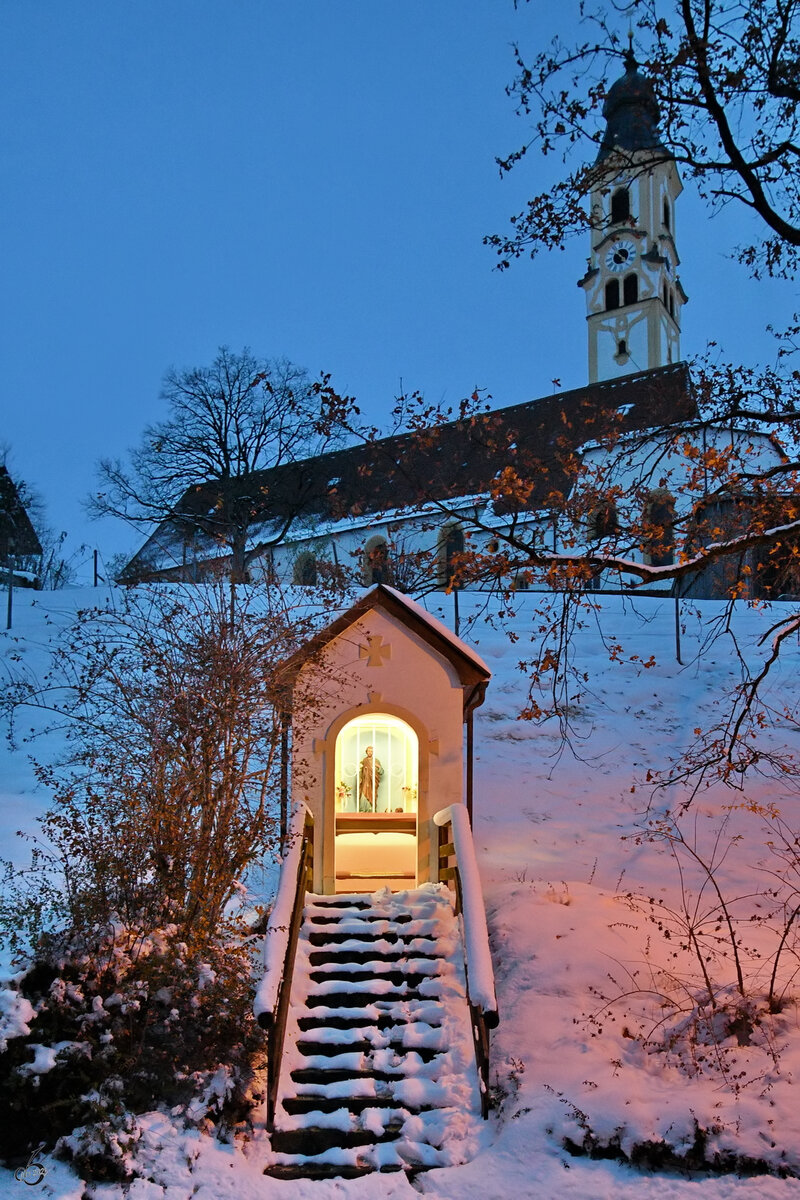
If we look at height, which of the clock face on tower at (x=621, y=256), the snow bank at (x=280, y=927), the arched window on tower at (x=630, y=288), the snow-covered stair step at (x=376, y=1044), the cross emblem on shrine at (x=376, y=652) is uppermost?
the clock face on tower at (x=621, y=256)

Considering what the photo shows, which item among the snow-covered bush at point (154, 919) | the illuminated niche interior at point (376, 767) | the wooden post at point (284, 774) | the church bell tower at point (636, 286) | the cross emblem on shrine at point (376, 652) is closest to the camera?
the snow-covered bush at point (154, 919)

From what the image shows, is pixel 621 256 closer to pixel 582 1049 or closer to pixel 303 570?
pixel 303 570

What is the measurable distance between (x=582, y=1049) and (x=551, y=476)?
22289mm

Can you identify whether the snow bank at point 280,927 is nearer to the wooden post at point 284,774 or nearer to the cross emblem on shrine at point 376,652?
the wooden post at point 284,774

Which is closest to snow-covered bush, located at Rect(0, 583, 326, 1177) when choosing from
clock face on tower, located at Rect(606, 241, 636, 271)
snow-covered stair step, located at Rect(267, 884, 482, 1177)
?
snow-covered stair step, located at Rect(267, 884, 482, 1177)

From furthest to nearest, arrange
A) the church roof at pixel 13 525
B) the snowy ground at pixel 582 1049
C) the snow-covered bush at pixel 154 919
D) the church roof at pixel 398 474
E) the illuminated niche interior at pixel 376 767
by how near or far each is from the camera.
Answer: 1. the church roof at pixel 13 525
2. the church roof at pixel 398 474
3. the illuminated niche interior at pixel 376 767
4. the snow-covered bush at pixel 154 919
5. the snowy ground at pixel 582 1049

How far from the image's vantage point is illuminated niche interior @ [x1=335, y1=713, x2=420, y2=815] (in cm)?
1198

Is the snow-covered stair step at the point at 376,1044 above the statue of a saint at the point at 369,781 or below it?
below

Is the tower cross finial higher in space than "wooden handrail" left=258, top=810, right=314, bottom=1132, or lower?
higher

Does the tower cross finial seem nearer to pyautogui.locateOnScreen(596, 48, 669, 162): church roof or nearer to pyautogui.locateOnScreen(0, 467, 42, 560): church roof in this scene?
pyautogui.locateOnScreen(596, 48, 669, 162): church roof

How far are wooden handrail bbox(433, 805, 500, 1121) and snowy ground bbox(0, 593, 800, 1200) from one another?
35 centimetres

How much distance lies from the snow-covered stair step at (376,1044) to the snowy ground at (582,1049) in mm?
254

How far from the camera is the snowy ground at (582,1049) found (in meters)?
6.80

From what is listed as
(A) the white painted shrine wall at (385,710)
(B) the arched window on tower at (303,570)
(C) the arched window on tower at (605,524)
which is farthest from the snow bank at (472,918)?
(B) the arched window on tower at (303,570)
